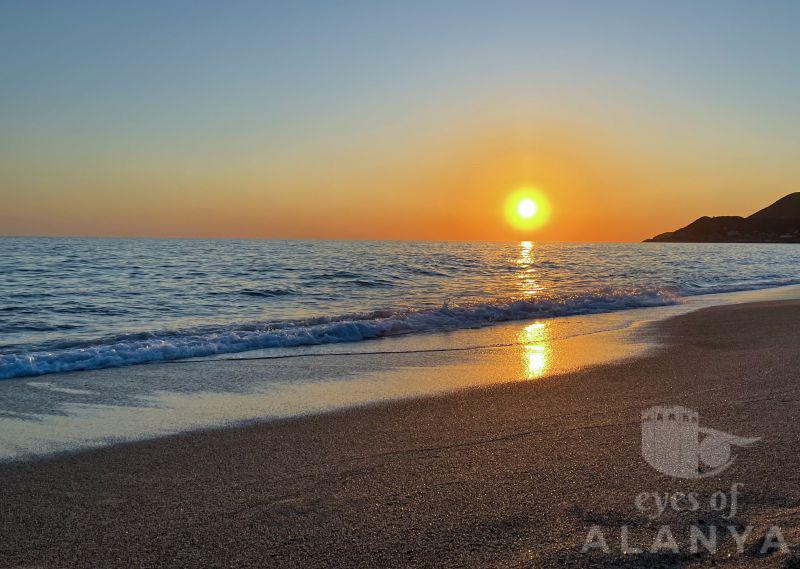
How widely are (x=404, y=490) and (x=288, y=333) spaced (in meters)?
8.34

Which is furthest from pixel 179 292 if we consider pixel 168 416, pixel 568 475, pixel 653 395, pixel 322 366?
pixel 568 475

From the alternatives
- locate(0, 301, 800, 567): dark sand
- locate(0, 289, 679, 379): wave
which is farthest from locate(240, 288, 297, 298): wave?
locate(0, 301, 800, 567): dark sand

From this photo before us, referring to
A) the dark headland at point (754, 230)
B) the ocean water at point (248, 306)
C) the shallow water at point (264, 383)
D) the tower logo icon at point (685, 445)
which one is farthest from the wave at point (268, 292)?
the dark headland at point (754, 230)

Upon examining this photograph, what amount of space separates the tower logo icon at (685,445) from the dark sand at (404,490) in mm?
104

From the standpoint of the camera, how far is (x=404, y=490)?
3934mm

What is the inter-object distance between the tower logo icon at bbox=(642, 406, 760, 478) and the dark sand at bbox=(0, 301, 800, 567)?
104mm

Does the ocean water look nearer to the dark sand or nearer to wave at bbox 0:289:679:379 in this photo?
wave at bbox 0:289:679:379

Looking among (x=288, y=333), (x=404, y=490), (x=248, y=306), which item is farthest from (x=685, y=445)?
(x=248, y=306)

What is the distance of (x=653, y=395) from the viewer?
21.7 feet

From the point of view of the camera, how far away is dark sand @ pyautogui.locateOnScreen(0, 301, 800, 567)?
10.4ft

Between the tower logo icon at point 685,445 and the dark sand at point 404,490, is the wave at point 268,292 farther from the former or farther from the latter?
the tower logo icon at point 685,445

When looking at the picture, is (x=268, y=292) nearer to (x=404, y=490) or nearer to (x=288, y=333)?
(x=288, y=333)

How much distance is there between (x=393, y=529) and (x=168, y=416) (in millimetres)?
3632

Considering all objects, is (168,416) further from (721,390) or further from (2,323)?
(2,323)
